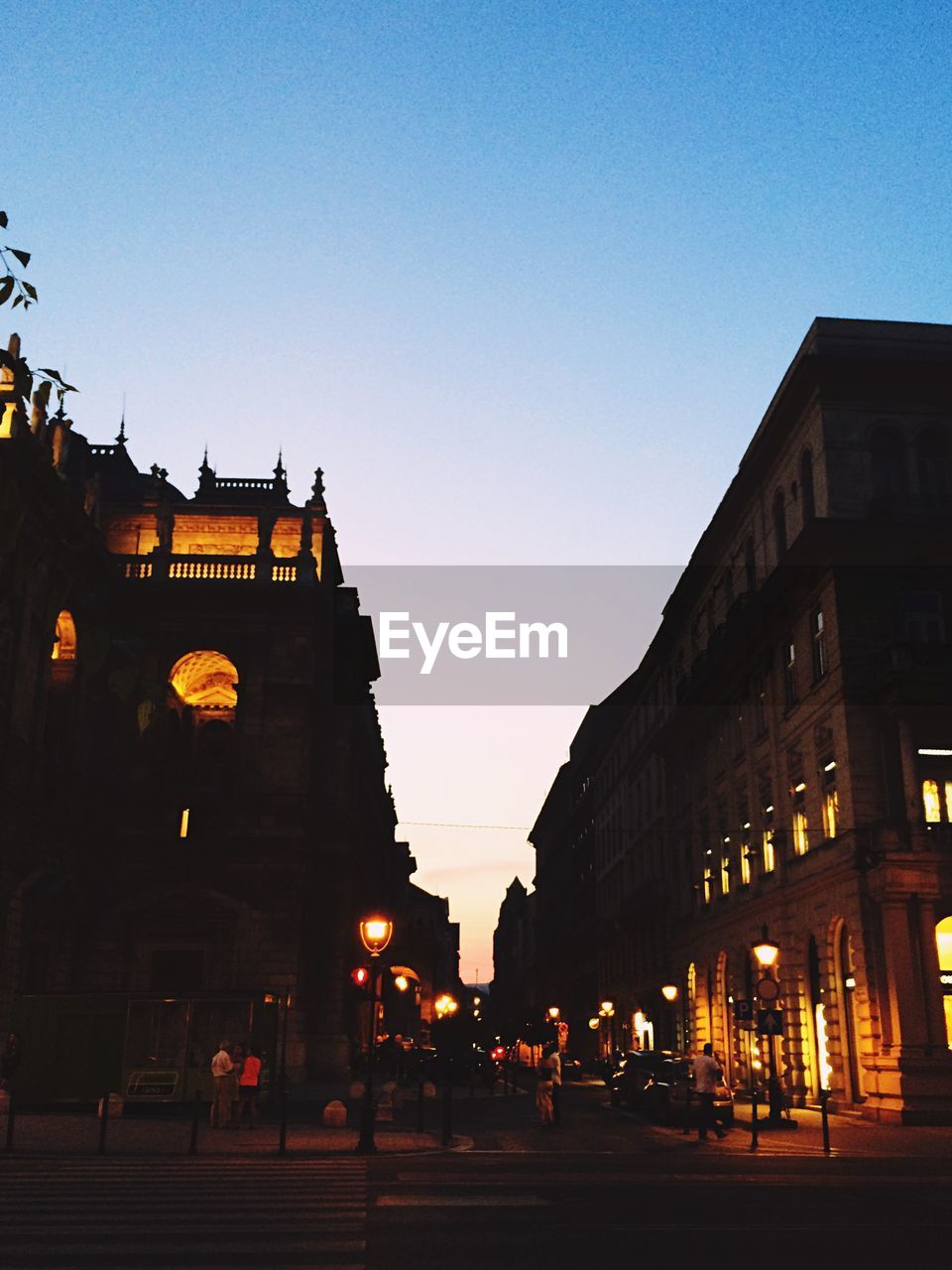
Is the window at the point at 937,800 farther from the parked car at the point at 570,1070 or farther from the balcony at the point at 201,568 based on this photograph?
the parked car at the point at 570,1070

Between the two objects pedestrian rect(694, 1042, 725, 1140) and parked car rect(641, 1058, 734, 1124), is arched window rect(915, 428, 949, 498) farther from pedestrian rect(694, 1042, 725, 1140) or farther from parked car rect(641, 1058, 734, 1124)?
pedestrian rect(694, 1042, 725, 1140)

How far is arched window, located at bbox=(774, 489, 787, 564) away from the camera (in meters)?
41.9

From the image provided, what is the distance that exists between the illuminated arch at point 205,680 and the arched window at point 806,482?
22.3 metres

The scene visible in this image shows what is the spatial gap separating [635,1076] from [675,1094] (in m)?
5.40

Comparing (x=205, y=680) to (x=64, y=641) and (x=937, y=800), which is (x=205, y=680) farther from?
(x=937, y=800)

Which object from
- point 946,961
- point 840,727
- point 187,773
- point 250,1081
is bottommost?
point 250,1081

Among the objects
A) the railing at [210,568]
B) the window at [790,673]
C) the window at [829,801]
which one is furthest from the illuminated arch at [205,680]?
the window at [829,801]

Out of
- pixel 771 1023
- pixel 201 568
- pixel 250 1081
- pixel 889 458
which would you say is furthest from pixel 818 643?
pixel 201 568

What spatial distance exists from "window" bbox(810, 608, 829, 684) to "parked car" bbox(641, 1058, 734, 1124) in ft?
40.0

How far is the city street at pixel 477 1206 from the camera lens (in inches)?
417

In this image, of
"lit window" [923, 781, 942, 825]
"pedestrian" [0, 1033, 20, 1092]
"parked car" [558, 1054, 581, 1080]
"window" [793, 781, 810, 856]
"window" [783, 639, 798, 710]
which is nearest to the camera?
"pedestrian" [0, 1033, 20, 1092]

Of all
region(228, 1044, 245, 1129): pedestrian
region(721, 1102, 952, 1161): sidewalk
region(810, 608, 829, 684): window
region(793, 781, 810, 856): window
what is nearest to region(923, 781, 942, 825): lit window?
region(810, 608, 829, 684): window

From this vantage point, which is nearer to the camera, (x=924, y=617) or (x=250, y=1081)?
(x=250, y=1081)

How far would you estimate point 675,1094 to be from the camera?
1227 inches
